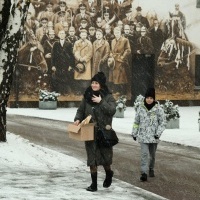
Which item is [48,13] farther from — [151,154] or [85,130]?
[85,130]

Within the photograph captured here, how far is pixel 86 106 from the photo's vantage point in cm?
930

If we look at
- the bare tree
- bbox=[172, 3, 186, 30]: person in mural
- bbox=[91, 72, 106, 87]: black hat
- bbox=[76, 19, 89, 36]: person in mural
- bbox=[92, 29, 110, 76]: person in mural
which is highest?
bbox=[172, 3, 186, 30]: person in mural

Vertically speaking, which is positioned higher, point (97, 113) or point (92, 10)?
point (92, 10)

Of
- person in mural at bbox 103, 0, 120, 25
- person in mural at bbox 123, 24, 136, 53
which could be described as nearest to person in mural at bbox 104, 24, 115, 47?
person in mural at bbox 103, 0, 120, 25

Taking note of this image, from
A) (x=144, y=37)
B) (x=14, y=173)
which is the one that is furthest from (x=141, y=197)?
(x=144, y=37)

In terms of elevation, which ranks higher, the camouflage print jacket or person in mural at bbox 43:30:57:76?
person in mural at bbox 43:30:57:76

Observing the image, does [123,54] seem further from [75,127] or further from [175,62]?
[75,127]

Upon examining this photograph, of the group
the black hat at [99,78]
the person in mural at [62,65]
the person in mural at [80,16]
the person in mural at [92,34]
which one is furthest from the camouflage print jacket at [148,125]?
the person in mural at [92,34]

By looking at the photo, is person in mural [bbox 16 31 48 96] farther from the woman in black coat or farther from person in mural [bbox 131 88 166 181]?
the woman in black coat

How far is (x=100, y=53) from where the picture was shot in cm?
3834

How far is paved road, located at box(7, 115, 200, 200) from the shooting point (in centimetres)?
1011

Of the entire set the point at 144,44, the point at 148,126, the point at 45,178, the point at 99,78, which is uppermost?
the point at 144,44

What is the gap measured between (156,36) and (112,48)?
339cm

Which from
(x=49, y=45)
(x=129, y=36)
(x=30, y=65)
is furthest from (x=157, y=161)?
(x=129, y=36)
